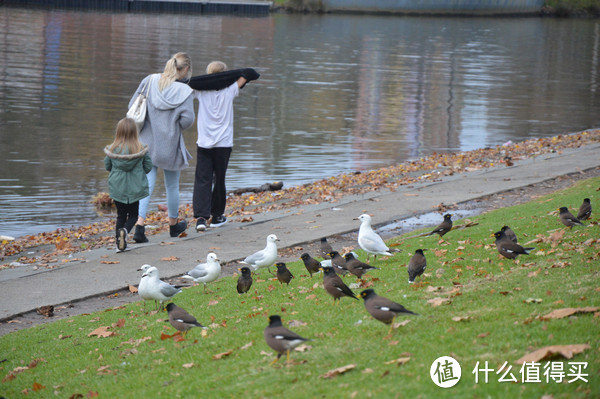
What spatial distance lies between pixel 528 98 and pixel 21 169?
27723 mm

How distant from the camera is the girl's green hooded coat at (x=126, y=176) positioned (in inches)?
462

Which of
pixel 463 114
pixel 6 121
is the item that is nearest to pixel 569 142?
pixel 463 114

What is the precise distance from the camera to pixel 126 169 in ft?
38.7

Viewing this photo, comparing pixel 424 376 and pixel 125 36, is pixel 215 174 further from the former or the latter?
pixel 125 36

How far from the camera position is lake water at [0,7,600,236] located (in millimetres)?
22344

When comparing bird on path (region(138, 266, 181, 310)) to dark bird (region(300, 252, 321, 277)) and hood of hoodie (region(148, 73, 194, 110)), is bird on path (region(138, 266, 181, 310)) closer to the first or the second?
dark bird (region(300, 252, 321, 277))

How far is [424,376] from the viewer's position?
584 cm

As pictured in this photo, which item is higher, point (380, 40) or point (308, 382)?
point (380, 40)

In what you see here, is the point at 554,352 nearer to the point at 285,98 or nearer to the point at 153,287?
the point at 153,287

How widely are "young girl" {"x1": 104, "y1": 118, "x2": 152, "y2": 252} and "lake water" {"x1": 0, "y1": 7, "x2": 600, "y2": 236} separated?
527 centimetres

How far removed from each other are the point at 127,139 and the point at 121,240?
5.31 ft

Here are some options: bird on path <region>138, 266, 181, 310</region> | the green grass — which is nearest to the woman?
the green grass

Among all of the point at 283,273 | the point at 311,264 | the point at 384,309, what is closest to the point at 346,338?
the point at 384,309

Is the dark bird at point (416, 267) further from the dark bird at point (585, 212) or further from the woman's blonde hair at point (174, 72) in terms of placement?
the woman's blonde hair at point (174, 72)
